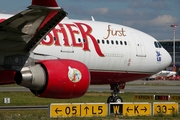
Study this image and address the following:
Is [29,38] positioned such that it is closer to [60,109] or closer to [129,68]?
[60,109]

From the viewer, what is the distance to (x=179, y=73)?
446 ft

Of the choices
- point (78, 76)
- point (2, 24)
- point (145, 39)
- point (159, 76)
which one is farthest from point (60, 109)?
point (159, 76)

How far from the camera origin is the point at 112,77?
77.2 feet

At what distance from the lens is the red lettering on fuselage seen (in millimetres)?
20281

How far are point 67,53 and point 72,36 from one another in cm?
80

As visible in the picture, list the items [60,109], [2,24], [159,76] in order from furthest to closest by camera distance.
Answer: [159,76] → [60,109] → [2,24]

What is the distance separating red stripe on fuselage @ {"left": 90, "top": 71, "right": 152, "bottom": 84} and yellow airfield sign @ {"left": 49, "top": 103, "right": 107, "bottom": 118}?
2.68 metres

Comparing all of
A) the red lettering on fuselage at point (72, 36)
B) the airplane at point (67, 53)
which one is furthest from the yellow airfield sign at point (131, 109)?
the red lettering on fuselage at point (72, 36)

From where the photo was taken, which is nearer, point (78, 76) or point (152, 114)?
point (78, 76)

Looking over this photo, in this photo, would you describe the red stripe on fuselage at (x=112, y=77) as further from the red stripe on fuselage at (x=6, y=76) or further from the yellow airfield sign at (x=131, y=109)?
the red stripe on fuselage at (x=6, y=76)

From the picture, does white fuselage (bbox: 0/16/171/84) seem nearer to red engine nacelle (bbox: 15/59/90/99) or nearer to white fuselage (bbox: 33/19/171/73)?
white fuselage (bbox: 33/19/171/73)

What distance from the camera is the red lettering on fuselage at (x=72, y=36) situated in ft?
66.5

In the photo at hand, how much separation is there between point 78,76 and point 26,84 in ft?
5.11

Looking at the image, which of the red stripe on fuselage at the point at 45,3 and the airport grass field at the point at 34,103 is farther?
the airport grass field at the point at 34,103
